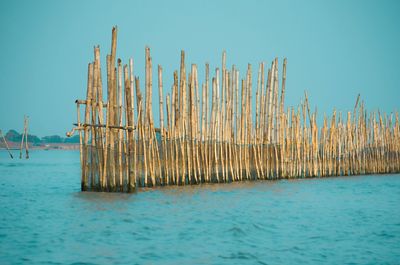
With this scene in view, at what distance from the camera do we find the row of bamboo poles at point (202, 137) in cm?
1362

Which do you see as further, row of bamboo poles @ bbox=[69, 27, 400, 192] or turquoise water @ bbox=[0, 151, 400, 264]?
row of bamboo poles @ bbox=[69, 27, 400, 192]

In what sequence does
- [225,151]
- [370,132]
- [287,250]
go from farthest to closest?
1. [370,132]
2. [225,151]
3. [287,250]

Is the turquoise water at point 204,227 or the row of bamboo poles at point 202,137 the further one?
the row of bamboo poles at point 202,137

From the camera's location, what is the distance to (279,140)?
60.2 feet

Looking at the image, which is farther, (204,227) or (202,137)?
(202,137)

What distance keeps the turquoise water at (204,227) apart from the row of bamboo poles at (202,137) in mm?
578

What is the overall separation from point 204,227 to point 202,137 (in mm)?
6156

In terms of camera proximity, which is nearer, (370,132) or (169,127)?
(169,127)

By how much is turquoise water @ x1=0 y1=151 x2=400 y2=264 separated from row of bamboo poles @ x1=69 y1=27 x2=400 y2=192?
58 centimetres

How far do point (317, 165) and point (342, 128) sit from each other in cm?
207

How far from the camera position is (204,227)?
10.2 metres

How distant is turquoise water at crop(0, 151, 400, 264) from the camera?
8.09m

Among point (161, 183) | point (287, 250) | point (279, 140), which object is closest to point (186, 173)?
point (161, 183)

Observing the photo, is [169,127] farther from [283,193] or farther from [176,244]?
[176,244]
